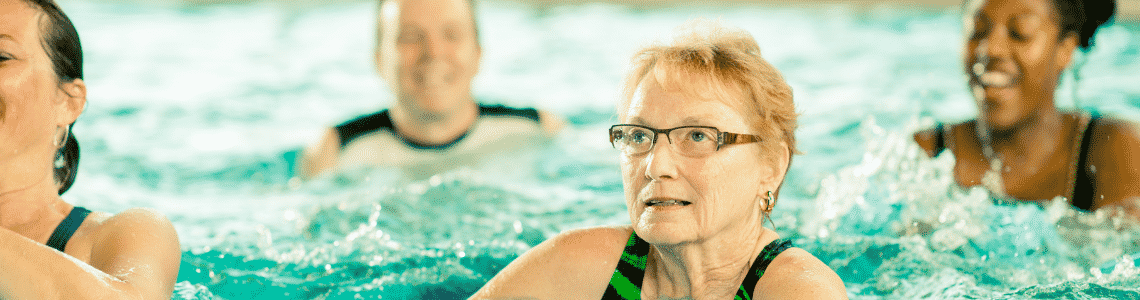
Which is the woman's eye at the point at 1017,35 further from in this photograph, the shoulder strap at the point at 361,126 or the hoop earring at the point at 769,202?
the shoulder strap at the point at 361,126

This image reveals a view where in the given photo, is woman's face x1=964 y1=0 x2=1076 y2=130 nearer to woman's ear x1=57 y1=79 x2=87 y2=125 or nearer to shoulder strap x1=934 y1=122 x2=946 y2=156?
shoulder strap x1=934 y1=122 x2=946 y2=156

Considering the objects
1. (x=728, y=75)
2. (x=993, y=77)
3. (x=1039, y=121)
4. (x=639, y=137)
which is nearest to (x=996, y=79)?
(x=993, y=77)

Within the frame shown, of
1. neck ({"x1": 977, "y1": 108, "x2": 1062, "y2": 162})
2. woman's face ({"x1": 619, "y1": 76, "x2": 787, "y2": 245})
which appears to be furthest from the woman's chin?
neck ({"x1": 977, "y1": 108, "x2": 1062, "y2": 162})

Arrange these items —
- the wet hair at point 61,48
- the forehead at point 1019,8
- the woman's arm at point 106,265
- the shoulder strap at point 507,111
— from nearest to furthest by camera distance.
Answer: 1. the woman's arm at point 106,265
2. the wet hair at point 61,48
3. the forehead at point 1019,8
4. the shoulder strap at point 507,111

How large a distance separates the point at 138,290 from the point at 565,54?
23.5 feet

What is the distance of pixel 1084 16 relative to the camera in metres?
3.93

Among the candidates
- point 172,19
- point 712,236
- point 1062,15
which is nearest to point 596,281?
point 712,236

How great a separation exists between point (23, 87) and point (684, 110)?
164cm

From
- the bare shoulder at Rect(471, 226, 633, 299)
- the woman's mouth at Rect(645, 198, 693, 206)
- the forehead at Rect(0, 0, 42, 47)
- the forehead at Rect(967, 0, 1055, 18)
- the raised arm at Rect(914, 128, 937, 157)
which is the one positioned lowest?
the raised arm at Rect(914, 128, 937, 157)

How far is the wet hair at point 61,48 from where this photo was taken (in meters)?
2.58

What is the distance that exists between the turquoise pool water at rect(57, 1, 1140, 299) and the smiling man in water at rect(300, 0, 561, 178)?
0.17 meters

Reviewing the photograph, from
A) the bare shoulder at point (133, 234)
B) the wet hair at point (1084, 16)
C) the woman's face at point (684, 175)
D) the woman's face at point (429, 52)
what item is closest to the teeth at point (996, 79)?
the wet hair at point (1084, 16)

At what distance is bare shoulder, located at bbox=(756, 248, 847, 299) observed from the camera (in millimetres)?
2289

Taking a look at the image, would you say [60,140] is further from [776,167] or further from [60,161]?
[776,167]
